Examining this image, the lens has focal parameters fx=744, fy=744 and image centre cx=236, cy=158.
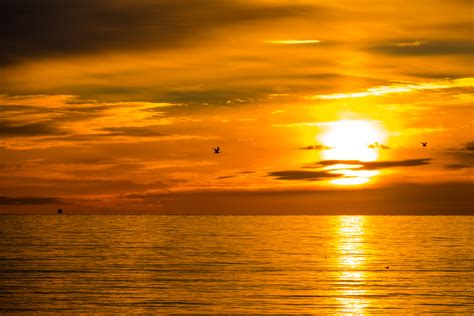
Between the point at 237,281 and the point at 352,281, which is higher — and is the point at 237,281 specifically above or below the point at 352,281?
above

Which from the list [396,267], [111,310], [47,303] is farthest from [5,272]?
[396,267]

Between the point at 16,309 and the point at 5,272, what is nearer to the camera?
the point at 16,309

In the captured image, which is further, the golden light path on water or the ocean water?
the ocean water

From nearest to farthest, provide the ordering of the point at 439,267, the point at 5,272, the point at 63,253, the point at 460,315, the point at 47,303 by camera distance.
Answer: the point at 460,315
the point at 47,303
the point at 5,272
the point at 439,267
the point at 63,253

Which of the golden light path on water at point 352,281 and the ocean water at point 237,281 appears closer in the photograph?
the golden light path on water at point 352,281

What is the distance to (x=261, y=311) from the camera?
66.6 m

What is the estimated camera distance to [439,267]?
103 m

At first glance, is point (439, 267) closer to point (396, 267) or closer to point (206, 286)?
point (396, 267)

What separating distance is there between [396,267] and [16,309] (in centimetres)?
5570

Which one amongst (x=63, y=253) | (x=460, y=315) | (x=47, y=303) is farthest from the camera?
(x=63, y=253)

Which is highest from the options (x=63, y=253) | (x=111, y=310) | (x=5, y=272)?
(x=111, y=310)

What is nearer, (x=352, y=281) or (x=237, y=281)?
(x=237, y=281)

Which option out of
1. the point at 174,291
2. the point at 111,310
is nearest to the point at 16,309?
the point at 111,310

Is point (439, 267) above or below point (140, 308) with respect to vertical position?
below
